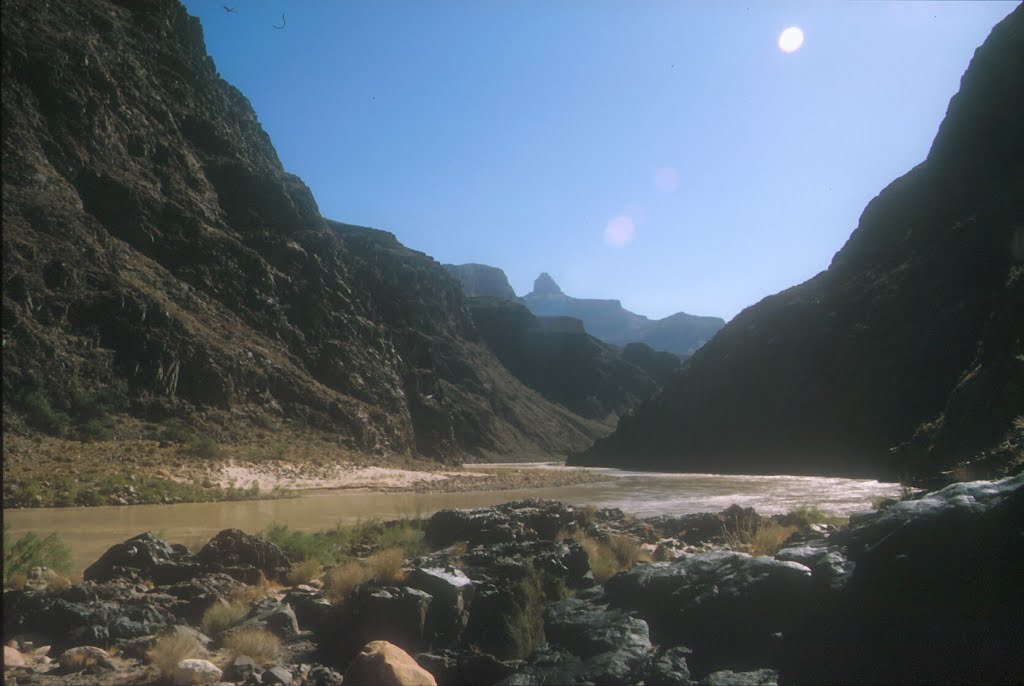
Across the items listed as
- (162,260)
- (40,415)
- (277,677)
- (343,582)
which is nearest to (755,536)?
(343,582)

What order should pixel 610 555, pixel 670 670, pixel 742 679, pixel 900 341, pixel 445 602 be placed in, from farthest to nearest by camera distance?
pixel 900 341, pixel 610 555, pixel 445 602, pixel 670 670, pixel 742 679

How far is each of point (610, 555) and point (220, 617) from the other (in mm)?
5574

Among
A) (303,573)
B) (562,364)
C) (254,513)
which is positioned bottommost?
(254,513)

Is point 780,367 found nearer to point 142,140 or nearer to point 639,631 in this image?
point 142,140

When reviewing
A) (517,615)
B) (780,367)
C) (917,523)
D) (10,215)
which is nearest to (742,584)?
(917,523)

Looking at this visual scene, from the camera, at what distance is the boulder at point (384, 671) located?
5594 mm

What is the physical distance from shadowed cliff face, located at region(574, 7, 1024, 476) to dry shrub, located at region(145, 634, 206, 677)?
19.9m

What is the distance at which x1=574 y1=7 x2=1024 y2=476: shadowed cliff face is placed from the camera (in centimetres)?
2988

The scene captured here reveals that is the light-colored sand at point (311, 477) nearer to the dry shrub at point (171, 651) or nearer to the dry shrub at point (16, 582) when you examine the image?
the dry shrub at point (16, 582)

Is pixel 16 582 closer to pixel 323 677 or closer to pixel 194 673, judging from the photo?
pixel 194 673

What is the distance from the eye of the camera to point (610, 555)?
10.2 m

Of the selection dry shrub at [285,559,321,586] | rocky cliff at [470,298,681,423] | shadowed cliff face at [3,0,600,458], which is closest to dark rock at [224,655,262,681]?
dry shrub at [285,559,321,586]

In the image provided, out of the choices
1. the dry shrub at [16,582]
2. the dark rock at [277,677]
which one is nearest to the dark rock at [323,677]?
the dark rock at [277,677]

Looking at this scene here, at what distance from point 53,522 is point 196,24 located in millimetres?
70033
